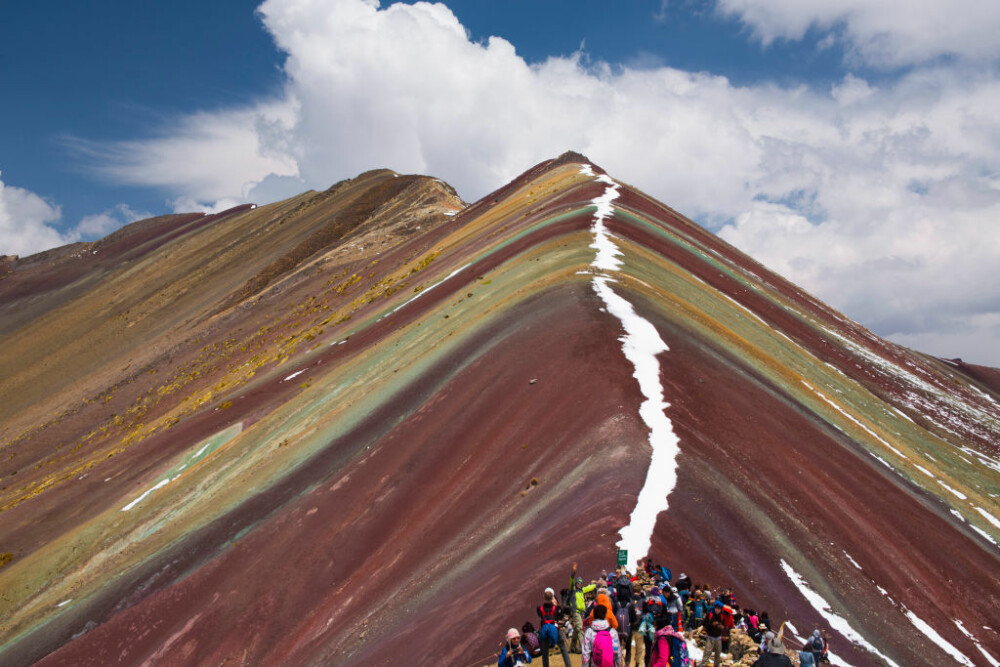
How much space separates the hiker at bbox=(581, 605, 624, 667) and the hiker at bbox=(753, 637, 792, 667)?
2.04 metres

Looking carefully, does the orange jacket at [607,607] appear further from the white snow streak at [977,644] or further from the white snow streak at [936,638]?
the white snow streak at [977,644]

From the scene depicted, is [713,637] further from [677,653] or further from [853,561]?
[853,561]

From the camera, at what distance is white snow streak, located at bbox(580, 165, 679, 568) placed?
17688mm

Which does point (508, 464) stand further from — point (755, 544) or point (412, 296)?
point (412, 296)


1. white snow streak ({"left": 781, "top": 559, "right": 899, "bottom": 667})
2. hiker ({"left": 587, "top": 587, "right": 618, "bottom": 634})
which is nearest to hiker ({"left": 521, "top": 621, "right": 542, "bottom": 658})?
hiker ({"left": 587, "top": 587, "right": 618, "bottom": 634})

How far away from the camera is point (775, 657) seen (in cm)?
1076

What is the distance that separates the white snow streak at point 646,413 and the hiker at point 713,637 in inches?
96.8

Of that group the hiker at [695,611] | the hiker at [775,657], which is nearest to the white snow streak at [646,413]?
the hiker at [695,611]

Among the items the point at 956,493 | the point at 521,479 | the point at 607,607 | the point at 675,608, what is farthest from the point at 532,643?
the point at 956,493

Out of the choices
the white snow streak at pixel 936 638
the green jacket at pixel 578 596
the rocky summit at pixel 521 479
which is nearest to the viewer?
the green jacket at pixel 578 596

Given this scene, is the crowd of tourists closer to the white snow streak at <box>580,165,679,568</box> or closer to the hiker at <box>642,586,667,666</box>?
the hiker at <box>642,586,667,666</box>

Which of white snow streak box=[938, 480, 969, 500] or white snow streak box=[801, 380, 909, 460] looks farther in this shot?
white snow streak box=[801, 380, 909, 460]

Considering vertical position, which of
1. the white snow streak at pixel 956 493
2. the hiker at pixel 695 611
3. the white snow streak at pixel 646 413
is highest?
the white snow streak at pixel 646 413

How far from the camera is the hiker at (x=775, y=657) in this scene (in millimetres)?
10661
